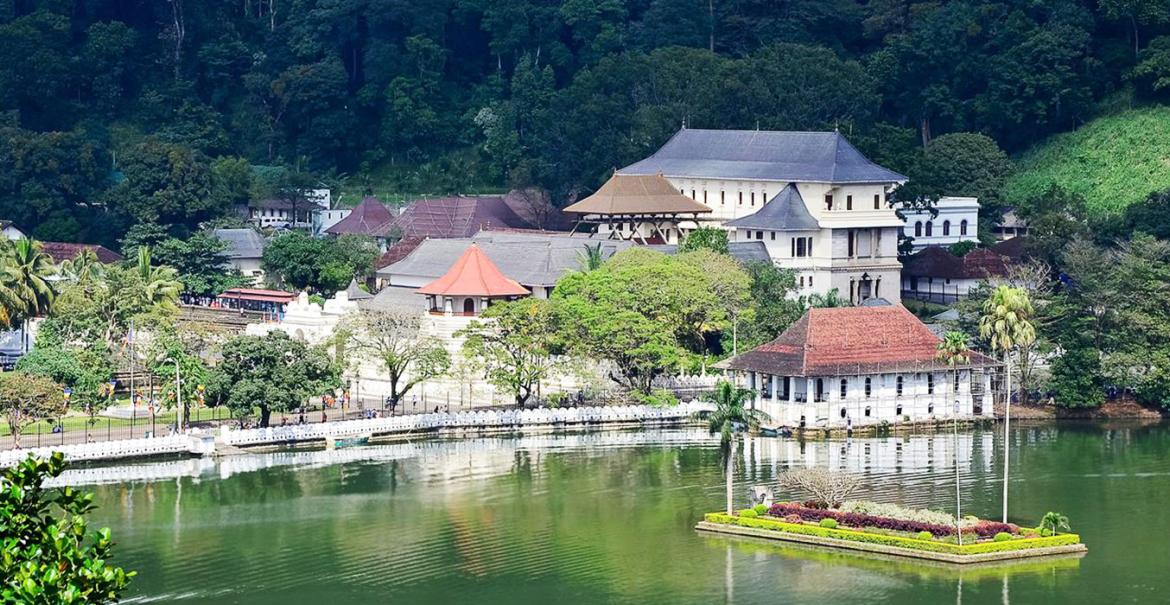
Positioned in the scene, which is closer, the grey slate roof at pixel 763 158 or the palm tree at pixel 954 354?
the palm tree at pixel 954 354

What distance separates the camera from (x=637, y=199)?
97062mm

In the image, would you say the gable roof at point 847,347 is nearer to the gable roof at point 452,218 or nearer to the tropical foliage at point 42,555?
the gable roof at point 452,218

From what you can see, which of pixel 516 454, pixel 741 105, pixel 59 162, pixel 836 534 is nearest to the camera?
pixel 836 534

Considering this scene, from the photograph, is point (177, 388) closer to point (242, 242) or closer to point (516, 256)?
point (516, 256)

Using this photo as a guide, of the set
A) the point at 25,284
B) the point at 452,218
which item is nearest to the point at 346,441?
the point at 25,284

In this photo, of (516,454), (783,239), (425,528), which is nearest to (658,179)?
(783,239)

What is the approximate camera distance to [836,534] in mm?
55594

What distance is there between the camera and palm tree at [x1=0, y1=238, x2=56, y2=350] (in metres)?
84.6

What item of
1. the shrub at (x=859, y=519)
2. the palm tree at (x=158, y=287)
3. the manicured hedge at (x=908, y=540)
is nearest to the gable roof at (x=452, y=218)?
the palm tree at (x=158, y=287)

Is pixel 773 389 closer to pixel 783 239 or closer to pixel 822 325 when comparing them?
pixel 822 325

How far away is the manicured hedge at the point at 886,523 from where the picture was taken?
55094 millimetres

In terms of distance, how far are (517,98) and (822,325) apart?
5097cm

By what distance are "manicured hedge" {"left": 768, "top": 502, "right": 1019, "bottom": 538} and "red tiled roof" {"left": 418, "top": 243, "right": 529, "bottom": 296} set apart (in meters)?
26.9

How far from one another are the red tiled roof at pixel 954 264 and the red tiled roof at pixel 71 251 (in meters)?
34.3
